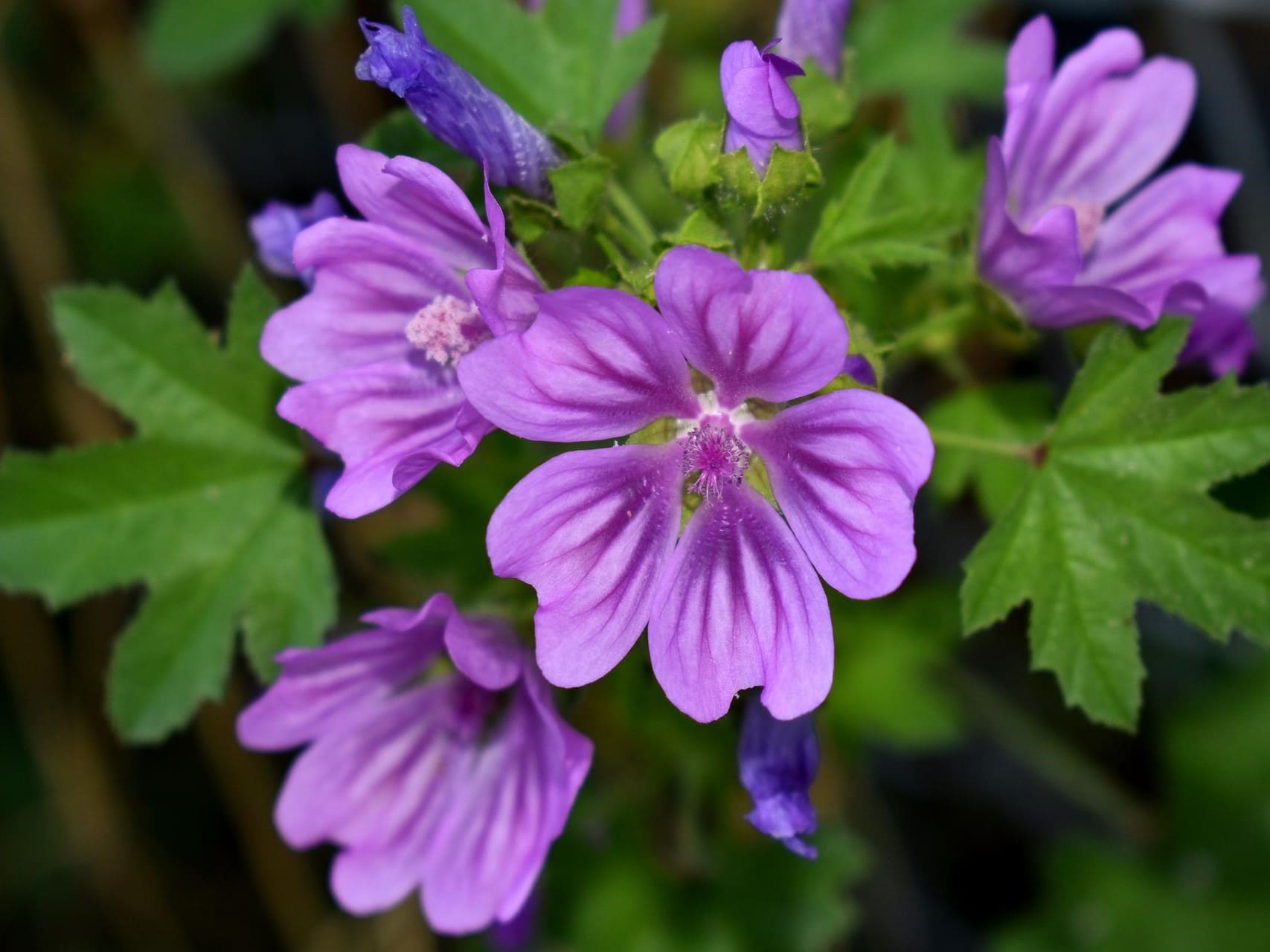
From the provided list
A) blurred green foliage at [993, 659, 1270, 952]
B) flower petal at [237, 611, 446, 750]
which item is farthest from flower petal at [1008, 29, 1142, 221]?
blurred green foliage at [993, 659, 1270, 952]

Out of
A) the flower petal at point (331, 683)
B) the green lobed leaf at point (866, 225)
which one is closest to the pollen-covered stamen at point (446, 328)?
the flower petal at point (331, 683)

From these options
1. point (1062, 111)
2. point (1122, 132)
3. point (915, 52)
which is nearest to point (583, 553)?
point (1062, 111)

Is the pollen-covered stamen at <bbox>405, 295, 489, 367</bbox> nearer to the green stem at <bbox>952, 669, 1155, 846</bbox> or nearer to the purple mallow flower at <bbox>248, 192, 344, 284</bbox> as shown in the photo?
the purple mallow flower at <bbox>248, 192, 344, 284</bbox>

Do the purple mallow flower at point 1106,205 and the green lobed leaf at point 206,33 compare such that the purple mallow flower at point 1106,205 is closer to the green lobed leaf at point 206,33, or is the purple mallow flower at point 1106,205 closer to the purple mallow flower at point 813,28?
the purple mallow flower at point 813,28

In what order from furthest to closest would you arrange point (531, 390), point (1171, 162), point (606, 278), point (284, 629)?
1. point (1171, 162)
2. point (284, 629)
3. point (606, 278)
4. point (531, 390)

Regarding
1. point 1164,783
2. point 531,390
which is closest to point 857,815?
point 1164,783

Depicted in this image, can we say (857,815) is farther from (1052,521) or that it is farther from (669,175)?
(669,175)
